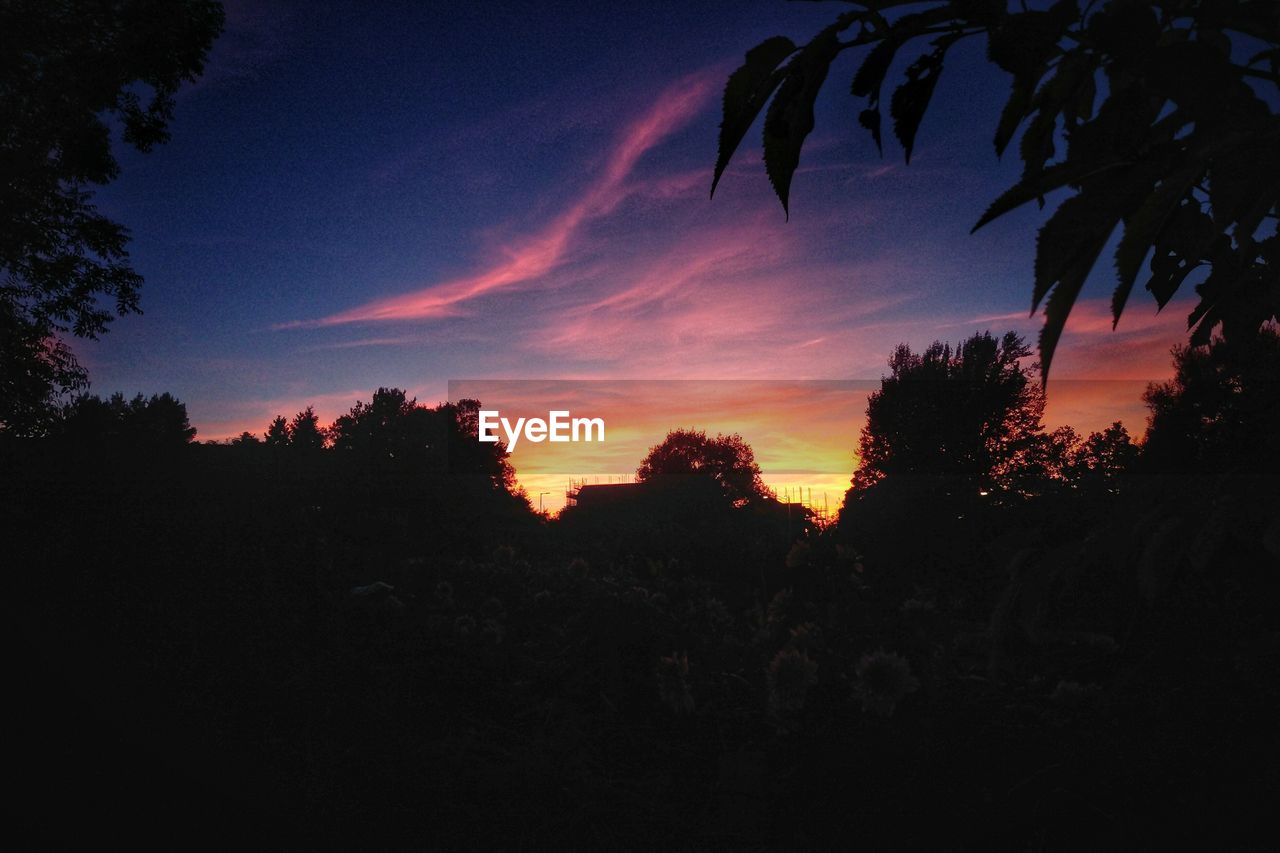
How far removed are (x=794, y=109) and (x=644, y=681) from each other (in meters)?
2.90

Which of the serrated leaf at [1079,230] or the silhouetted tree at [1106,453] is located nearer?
the serrated leaf at [1079,230]

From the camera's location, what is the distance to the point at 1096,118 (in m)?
0.69

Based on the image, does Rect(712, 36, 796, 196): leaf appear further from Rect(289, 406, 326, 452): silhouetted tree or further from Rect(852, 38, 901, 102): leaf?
Rect(289, 406, 326, 452): silhouetted tree

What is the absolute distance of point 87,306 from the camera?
1088 centimetres

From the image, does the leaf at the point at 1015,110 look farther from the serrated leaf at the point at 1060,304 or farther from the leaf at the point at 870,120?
the serrated leaf at the point at 1060,304

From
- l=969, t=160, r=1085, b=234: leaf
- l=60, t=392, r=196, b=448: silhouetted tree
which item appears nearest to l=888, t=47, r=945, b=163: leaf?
l=969, t=160, r=1085, b=234: leaf

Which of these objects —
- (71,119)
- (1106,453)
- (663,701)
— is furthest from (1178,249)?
(1106,453)

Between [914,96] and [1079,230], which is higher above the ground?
[914,96]

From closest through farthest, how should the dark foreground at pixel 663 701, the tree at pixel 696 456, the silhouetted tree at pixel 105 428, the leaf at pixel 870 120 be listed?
the leaf at pixel 870 120
the dark foreground at pixel 663 701
the silhouetted tree at pixel 105 428
the tree at pixel 696 456

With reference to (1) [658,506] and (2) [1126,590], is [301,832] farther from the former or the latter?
(1) [658,506]

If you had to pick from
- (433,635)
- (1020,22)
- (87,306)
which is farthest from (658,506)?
(1020,22)

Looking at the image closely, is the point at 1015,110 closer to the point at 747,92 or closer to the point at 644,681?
the point at 747,92

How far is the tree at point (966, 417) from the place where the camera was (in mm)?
24234

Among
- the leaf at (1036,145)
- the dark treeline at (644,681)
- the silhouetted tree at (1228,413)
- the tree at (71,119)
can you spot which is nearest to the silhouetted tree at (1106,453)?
the silhouetted tree at (1228,413)
